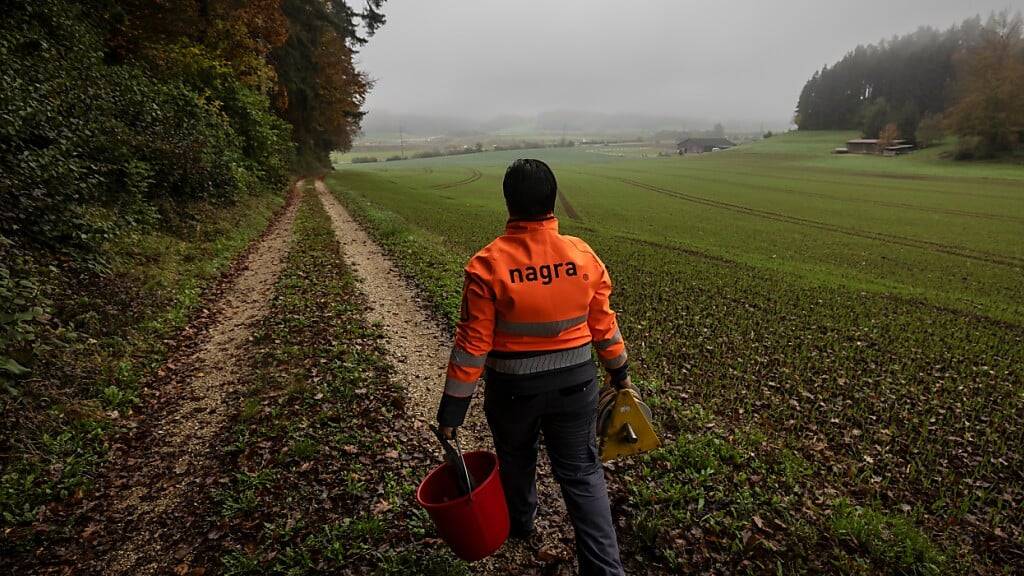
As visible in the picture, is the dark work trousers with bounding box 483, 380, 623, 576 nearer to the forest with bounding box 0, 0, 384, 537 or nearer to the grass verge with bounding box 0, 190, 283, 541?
the grass verge with bounding box 0, 190, 283, 541

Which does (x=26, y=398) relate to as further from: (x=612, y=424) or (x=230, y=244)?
(x=230, y=244)

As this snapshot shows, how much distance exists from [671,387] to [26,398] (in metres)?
8.63

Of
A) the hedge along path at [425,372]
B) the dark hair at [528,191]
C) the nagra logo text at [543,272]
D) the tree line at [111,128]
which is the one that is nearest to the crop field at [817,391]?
the hedge along path at [425,372]

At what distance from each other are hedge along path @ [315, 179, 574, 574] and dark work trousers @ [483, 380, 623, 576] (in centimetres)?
100

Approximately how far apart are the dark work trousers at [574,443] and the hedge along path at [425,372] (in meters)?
1.00

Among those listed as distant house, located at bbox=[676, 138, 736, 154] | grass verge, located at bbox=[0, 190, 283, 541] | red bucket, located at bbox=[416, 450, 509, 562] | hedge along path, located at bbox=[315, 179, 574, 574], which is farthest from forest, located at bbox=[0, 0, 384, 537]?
distant house, located at bbox=[676, 138, 736, 154]

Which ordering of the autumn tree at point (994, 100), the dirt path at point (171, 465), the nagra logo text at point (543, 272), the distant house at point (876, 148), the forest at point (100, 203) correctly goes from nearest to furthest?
the nagra logo text at point (543, 272), the dirt path at point (171, 465), the forest at point (100, 203), the autumn tree at point (994, 100), the distant house at point (876, 148)

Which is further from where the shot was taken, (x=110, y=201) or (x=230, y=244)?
(x=230, y=244)

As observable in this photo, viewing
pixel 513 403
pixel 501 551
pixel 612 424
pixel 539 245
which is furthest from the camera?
pixel 501 551

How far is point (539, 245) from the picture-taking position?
9.47ft

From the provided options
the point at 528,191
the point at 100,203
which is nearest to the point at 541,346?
the point at 528,191

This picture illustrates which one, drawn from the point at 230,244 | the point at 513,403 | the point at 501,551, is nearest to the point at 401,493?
the point at 501,551

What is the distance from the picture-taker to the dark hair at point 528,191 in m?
2.88

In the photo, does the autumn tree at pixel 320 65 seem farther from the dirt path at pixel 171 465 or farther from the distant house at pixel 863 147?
the distant house at pixel 863 147
